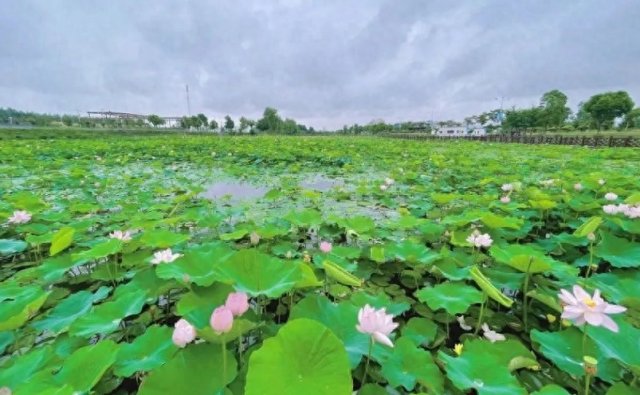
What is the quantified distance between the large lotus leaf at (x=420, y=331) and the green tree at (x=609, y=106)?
45.8m

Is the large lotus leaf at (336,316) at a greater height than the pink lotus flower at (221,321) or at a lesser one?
lesser

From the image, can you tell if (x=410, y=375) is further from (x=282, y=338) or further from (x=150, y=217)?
(x=150, y=217)

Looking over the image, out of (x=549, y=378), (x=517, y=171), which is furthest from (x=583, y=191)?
(x=549, y=378)

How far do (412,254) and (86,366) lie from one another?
1313 millimetres

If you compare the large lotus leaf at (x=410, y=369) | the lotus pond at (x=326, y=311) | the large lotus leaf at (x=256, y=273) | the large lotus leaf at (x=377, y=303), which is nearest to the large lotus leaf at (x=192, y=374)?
the lotus pond at (x=326, y=311)

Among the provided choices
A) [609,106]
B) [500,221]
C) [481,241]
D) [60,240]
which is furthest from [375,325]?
[609,106]

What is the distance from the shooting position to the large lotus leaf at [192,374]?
701 millimetres

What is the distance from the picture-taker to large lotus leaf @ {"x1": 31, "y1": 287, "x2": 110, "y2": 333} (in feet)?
3.70

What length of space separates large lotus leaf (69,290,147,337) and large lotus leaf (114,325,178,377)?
11cm

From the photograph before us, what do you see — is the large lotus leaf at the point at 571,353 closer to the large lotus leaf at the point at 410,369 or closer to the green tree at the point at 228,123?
the large lotus leaf at the point at 410,369

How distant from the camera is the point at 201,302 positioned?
0.99m

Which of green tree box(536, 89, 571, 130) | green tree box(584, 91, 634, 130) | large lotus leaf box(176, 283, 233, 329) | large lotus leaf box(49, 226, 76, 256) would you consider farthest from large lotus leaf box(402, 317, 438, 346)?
green tree box(536, 89, 571, 130)

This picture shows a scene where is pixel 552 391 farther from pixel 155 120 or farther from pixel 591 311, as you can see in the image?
pixel 155 120

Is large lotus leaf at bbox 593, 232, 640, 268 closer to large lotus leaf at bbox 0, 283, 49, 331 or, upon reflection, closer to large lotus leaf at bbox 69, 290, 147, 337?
large lotus leaf at bbox 69, 290, 147, 337
